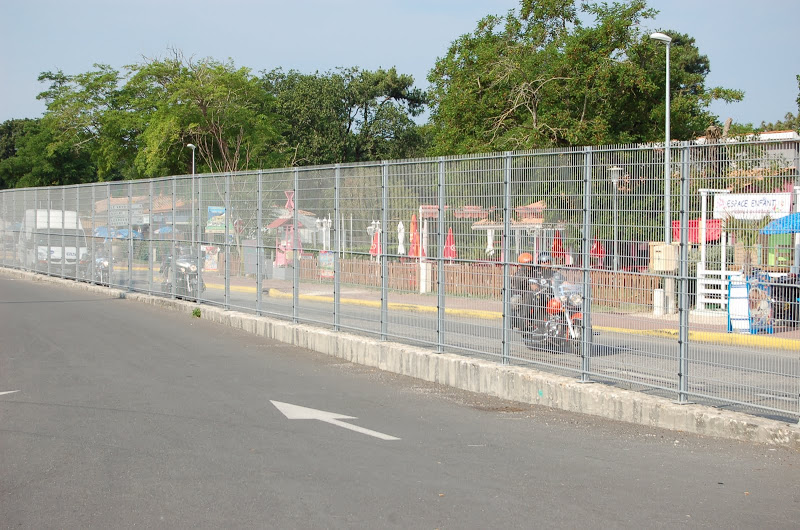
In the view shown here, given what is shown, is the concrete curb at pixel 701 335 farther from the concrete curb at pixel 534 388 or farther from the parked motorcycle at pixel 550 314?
the concrete curb at pixel 534 388

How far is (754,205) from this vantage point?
6.53 metres

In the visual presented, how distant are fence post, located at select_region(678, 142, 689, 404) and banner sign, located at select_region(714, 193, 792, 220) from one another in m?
0.36

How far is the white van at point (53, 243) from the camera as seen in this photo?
24.4 meters

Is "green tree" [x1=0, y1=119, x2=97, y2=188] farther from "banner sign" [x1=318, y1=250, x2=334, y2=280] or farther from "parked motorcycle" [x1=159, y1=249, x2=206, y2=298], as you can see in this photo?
"banner sign" [x1=318, y1=250, x2=334, y2=280]

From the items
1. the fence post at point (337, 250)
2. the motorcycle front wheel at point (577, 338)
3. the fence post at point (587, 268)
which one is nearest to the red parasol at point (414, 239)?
the fence post at point (337, 250)

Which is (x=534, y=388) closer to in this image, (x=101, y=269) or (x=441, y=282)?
(x=441, y=282)

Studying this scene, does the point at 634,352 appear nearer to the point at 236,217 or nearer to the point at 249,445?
the point at 249,445

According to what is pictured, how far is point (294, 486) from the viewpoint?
18.4 ft

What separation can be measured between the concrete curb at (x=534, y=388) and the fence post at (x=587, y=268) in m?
0.28

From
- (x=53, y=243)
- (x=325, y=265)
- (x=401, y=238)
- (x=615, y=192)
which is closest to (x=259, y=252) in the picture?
(x=325, y=265)

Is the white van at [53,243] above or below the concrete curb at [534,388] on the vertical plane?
above

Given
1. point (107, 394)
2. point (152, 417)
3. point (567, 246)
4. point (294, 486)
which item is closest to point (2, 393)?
point (107, 394)

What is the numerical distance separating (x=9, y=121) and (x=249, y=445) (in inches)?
3885

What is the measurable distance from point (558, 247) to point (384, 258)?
119 inches
